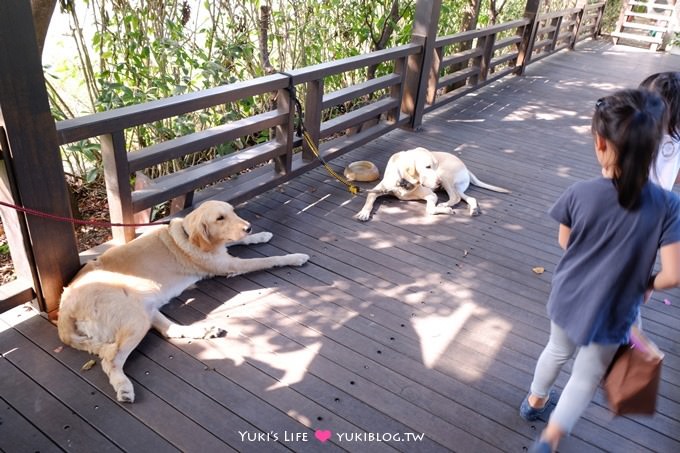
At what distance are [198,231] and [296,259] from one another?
2.18ft

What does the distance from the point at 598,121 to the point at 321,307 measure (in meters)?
1.77

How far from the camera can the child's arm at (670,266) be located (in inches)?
55.4

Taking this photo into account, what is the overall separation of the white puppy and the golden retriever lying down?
1.19 metres

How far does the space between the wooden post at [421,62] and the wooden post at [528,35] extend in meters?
3.35

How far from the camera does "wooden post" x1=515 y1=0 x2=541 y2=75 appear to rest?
802 cm

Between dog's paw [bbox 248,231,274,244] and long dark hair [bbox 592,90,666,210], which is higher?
long dark hair [bbox 592,90,666,210]

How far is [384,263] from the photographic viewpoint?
321 cm

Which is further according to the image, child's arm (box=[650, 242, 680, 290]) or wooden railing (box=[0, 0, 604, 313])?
wooden railing (box=[0, 0, 604, 313])

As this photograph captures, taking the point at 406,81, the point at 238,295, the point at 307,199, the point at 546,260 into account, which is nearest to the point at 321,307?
the point at 238,295

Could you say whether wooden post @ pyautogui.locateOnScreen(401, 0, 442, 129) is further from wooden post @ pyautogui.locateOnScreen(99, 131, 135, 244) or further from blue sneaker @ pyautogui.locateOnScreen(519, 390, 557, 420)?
blue sneaker @ pyautogui.locateOnScreen(519, 390, 557, 420)

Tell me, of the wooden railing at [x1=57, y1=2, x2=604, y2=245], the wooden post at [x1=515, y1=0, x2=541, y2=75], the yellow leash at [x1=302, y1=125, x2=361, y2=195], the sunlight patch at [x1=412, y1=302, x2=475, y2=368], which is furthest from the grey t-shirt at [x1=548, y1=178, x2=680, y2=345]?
the wooden post at [x1=515, y1=0, x2=541, y2=75]

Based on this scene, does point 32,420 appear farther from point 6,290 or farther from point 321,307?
point 321,307

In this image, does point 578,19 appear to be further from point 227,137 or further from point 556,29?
point 227,137

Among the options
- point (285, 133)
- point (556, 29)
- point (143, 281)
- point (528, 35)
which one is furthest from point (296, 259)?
point (556, 29)
